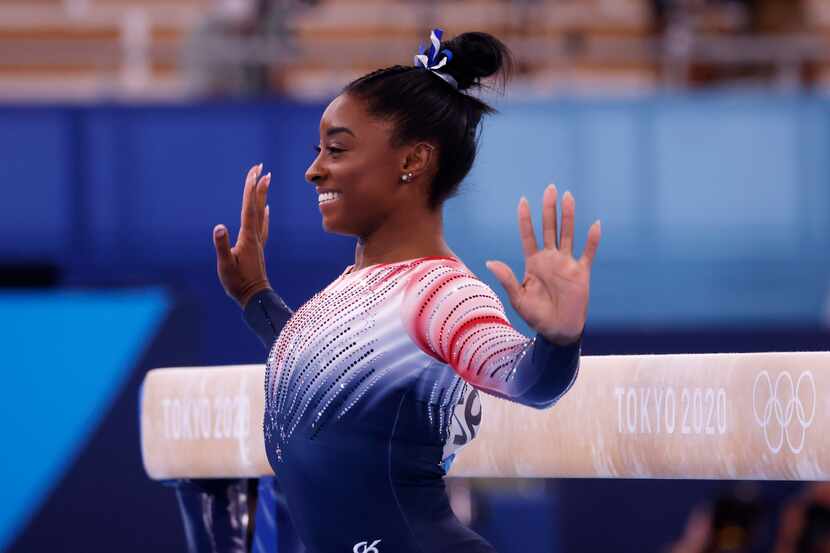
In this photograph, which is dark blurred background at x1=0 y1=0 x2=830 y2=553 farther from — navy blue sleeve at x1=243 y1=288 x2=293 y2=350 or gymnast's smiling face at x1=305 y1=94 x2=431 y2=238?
gymnast's smiling face at x1=305 y1=94 x2=431 y2=238

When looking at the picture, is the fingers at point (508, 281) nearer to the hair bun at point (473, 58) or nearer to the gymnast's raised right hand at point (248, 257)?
the hair bun at point (473, 58)

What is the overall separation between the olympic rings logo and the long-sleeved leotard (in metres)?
0.57

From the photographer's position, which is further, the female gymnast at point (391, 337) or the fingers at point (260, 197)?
the fingers at point (260, 197)

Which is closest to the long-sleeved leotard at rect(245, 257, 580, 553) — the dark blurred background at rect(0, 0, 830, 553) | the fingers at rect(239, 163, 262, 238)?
the fingers at rect(239, 163, 262, 238)

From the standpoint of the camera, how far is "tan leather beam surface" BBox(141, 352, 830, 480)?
7.73 feet

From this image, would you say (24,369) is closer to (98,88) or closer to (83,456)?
(83,456)

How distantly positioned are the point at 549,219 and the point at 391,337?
0.37 metres

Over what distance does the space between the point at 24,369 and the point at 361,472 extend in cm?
505

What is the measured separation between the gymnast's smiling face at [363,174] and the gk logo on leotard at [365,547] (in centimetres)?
54

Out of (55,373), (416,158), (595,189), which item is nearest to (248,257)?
(416,158)

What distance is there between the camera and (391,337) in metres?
2.18

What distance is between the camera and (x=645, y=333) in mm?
7332

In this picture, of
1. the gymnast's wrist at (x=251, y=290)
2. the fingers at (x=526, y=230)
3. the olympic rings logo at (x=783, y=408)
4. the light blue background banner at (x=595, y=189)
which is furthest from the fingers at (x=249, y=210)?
the light blue background banner at (x=595, y=189)

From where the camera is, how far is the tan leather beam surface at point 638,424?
7.73ft
